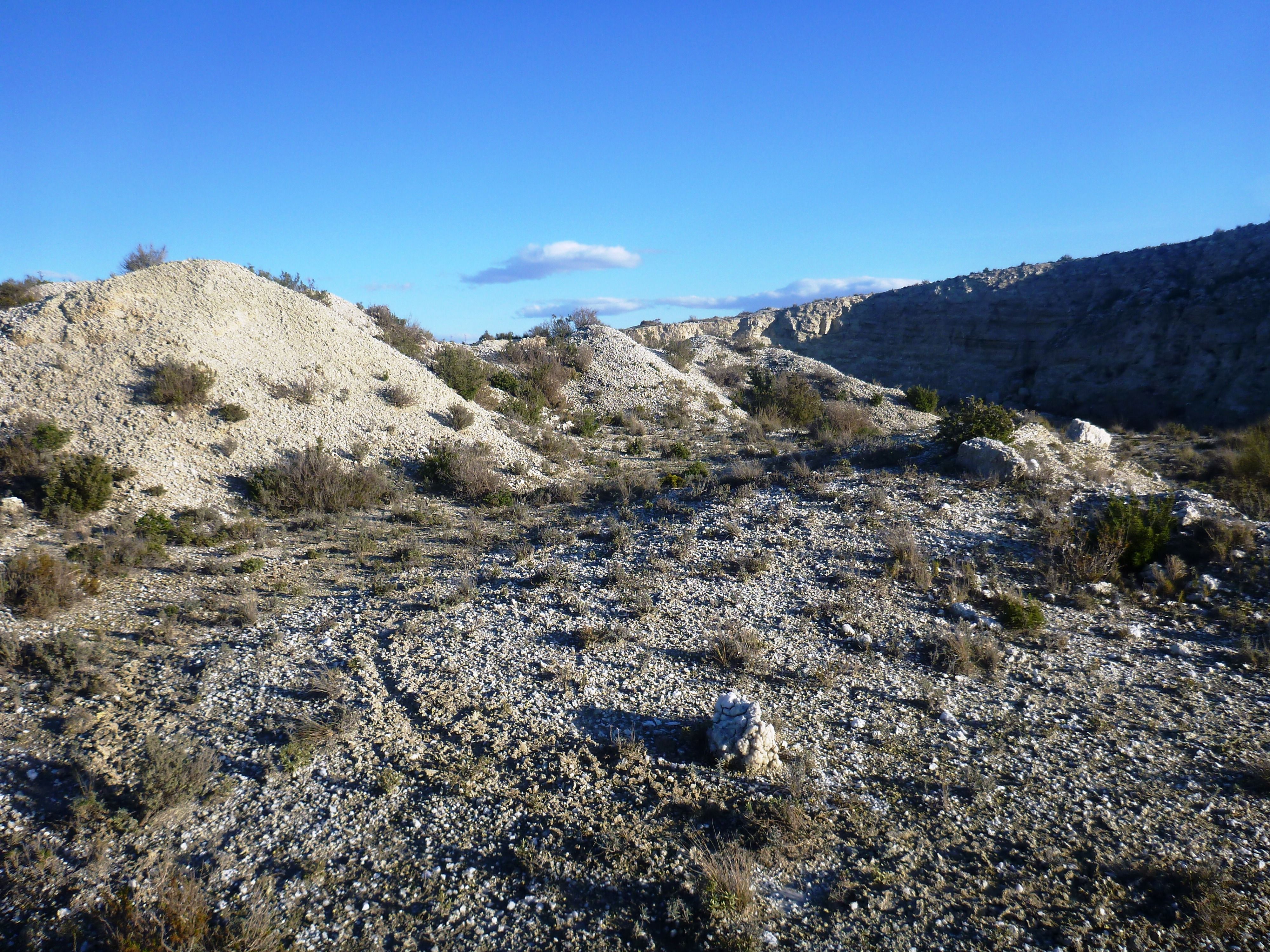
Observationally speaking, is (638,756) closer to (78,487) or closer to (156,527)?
(156,527)

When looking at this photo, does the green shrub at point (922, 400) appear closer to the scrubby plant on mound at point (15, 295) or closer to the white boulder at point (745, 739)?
the white boulder at point (745, 739)

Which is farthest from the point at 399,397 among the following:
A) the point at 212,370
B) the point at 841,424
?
the point at 841,424

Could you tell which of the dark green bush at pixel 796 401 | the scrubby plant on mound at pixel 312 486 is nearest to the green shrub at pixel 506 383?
the scrubby plant on mound at pixel 312 486

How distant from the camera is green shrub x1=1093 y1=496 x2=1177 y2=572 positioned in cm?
858

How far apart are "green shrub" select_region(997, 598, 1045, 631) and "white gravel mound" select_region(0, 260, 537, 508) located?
1084 cm

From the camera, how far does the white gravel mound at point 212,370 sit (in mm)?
11414

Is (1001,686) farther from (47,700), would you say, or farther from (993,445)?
(47,700)

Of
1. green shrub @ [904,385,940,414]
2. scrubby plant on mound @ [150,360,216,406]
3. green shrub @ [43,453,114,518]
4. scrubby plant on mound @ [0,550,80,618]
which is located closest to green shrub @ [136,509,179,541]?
green shrub @ [43,453,114,518]

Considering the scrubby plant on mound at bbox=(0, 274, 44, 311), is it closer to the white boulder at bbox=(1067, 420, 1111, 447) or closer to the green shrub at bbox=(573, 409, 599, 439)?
the green shrub at bbox=(573, 409, 599, 439)

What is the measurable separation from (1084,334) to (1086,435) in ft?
59.5

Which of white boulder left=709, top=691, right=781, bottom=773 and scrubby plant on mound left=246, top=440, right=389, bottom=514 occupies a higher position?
scrubby plant on mound left=246, top=440, right=389, bottom=514

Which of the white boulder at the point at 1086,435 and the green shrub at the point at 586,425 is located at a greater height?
the green shrub at the point at 586,425

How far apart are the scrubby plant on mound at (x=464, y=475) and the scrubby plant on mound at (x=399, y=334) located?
24.3 ft

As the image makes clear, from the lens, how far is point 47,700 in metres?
5.79
